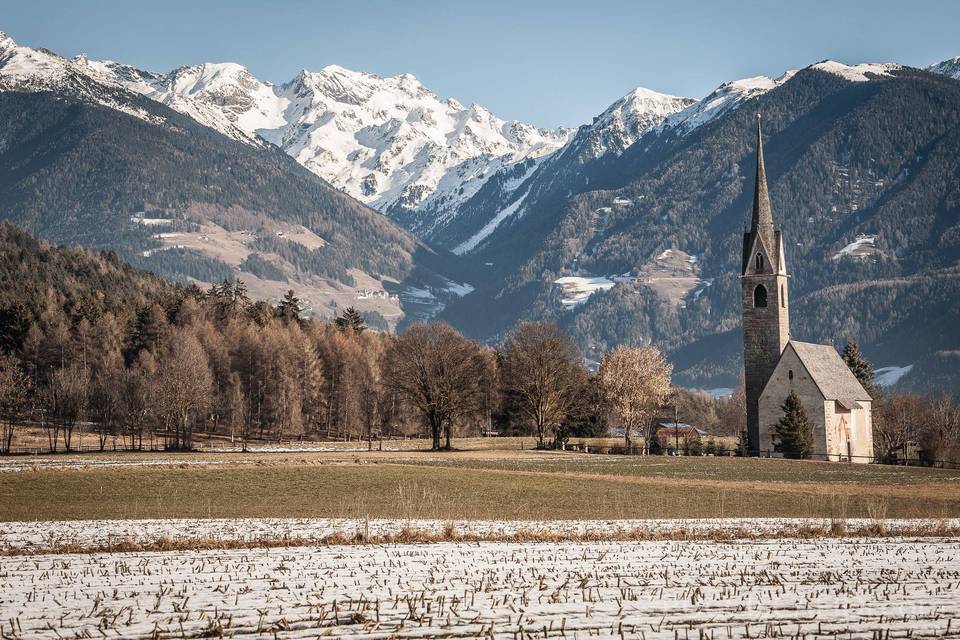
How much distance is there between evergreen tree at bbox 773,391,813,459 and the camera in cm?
10362

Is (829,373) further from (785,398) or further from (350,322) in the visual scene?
(350,322)

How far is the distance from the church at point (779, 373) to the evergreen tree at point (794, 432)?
7.15ft

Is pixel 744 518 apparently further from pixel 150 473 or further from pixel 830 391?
pixel 830 391

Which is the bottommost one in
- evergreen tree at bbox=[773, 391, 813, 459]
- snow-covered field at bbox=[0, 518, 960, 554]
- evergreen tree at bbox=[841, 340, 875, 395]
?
snow-covered field at bbox=[0, 518, 960, 554]

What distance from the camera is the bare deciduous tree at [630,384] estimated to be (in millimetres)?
128250

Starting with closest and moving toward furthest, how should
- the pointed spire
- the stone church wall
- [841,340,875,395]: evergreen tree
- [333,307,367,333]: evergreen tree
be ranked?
the stone church wall → the pointed spire → [841,340,875,395]: evergreen tree → [333,307,367,333]: evergreen tree

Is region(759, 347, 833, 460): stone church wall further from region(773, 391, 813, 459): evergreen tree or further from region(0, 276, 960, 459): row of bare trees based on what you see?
region(0, 276, 960, 459): row of bare trees

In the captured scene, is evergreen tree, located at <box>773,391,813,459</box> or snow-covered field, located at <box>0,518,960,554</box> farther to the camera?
evergreen tree, located at <box>773,391,813,459</box>

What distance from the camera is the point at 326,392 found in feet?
500

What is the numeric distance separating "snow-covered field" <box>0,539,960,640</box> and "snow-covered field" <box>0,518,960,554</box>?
3.91 m

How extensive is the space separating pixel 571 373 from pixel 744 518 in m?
80.6

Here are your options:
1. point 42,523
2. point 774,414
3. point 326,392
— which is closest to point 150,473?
point 42,523

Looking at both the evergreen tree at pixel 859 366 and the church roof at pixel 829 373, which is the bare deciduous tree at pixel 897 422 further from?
the church roof at pixel 829 373

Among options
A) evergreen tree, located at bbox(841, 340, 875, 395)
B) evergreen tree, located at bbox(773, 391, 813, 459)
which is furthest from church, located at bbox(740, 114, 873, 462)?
evergreen tree, located at bbox(841, 340, 875, 395)
